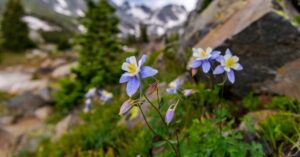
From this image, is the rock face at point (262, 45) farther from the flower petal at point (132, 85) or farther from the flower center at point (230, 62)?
the flower petal at point (132, 85)

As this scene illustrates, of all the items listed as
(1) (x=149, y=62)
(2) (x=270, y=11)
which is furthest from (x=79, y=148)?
(1) (x=149, y=62)

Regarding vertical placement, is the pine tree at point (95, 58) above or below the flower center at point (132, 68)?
above

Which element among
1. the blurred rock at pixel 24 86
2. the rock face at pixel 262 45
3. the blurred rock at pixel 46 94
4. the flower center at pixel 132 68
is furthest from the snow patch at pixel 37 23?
the flower center at pixel 132 68

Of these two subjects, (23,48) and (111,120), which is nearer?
(111,120)

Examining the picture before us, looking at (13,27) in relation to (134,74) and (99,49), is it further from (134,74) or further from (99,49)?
(134,74)

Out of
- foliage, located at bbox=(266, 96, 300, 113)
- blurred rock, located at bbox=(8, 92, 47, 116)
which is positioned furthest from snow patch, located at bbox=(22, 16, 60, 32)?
foliage, located at bbox=(266, 96, 300, 113)

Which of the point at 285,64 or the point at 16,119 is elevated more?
the point at 16,119

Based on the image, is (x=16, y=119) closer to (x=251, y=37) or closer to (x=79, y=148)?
(x=79, y=148)
